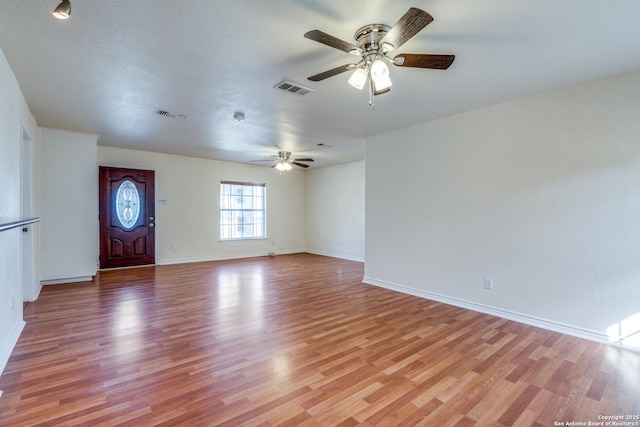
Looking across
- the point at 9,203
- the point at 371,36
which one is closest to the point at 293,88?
the point at 371,36

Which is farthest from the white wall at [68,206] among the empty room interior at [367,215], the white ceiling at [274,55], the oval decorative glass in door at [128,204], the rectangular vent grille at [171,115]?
the rectangular vent grille at [171,115]

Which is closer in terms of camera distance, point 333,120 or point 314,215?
point 333,120

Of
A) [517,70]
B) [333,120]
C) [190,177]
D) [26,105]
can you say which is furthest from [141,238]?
[517,70]

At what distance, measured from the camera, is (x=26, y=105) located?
362 cm

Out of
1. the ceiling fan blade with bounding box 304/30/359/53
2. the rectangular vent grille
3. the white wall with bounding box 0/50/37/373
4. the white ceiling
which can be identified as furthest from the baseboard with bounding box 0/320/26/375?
the ceiling fan blade with bounding box 304/30/359/53

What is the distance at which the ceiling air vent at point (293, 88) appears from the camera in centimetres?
301

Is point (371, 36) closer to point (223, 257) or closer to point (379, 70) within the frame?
point (379, 70)

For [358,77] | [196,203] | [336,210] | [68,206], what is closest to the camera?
[358,77]

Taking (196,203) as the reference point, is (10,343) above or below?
below

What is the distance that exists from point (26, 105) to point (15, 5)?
7.79 feet

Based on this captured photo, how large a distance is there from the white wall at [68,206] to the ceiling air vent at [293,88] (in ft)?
13.0

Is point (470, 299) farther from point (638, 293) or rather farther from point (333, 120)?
point (333, 120)

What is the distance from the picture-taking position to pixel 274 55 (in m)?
2.47

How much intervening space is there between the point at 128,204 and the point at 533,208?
687 centimetres
